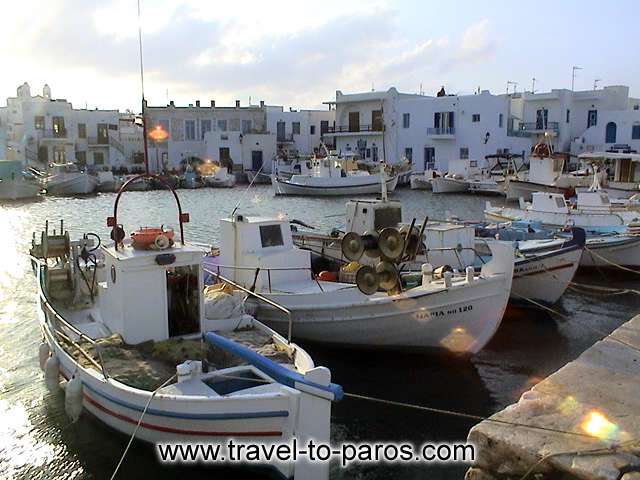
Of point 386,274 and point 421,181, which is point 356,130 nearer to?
point 421,181

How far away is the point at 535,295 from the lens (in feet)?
52.8

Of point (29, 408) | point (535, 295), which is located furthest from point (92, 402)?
point (535, 295)

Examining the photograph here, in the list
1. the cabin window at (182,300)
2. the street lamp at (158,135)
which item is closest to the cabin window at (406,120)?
the street lamp at (158,135)

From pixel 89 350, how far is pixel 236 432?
10.5ft

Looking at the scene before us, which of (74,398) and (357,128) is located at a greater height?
(357,128)

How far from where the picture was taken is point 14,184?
46.9 m

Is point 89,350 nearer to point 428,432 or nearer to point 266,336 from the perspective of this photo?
point 266,336

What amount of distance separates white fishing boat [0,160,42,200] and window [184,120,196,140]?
19612mm

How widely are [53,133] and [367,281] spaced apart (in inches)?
2343

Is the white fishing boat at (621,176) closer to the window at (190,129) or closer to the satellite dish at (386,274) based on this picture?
the satellite dish at (386,274)

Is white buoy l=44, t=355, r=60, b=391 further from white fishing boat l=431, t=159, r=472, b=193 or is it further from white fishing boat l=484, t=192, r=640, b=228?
white fishing boat l=431, t=159, r=472, b=193

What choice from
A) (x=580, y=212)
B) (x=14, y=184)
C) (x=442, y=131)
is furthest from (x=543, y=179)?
(x=14, y=184)

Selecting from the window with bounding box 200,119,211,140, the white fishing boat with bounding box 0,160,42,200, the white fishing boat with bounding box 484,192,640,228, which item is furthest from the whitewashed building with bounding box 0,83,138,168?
the white fishing boat with bounding box 484,192,640,228

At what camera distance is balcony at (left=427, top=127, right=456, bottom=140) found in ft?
182
